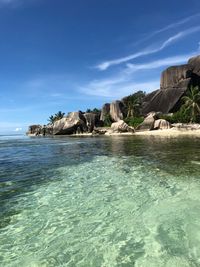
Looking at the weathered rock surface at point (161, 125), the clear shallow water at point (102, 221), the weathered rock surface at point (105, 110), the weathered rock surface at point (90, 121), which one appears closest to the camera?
the clear shallow water at point (102, 221)

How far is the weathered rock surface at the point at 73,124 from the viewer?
8425 cm

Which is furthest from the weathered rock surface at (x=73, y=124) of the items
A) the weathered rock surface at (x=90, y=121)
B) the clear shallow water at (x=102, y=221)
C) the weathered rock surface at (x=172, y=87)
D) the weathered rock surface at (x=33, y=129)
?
the clear shallow water at (x=102, y=221)

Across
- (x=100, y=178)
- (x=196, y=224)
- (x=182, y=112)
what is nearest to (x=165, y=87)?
(x=182, y=112)

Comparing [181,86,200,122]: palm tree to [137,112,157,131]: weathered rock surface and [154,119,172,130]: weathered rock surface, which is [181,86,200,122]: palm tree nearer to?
[154,119,172,130]: weathered rock surface

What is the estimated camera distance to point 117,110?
286 feet

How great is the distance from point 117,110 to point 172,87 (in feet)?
60.3

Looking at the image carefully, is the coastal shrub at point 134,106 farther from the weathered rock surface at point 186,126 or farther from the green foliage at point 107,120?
the weathered rock surface at point 186,126

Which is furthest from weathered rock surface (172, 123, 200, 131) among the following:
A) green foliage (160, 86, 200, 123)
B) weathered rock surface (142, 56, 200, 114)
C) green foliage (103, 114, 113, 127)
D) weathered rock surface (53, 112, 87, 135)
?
Answer: weathered rock surface (53, 112, 87, 135)

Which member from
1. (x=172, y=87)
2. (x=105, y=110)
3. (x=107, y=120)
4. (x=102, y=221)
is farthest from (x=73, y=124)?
(x=102, y=221)

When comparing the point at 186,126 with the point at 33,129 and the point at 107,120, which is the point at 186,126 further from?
the point at 33,129

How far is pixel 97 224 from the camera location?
25.6ft

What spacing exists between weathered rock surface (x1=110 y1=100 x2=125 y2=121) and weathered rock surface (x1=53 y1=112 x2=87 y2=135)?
9.39 meters

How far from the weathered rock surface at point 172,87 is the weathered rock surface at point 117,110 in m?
7.85

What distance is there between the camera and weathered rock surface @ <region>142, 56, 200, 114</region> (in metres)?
75.2
